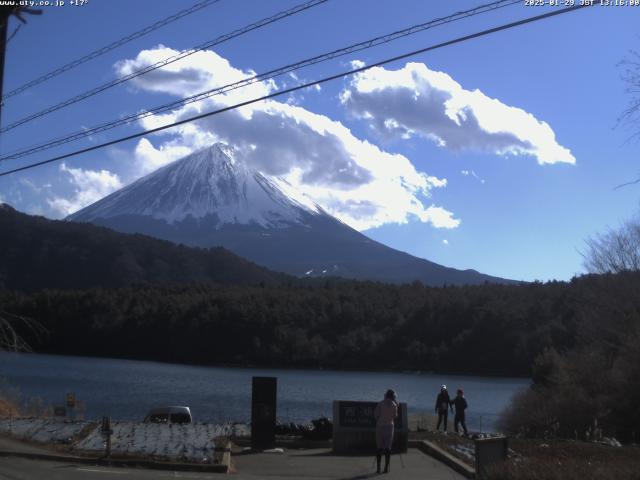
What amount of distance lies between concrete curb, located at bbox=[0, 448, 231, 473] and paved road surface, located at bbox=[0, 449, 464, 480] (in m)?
0.20

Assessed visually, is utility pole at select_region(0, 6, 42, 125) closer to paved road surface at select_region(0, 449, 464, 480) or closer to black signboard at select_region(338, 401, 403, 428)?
paved road surface at select_region(0, 449, 464, 480)

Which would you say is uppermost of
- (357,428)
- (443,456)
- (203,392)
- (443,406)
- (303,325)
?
(303,325)

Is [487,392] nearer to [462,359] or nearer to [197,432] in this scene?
[462,359]

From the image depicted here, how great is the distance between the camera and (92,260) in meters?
155

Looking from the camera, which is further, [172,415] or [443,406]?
[172,415]

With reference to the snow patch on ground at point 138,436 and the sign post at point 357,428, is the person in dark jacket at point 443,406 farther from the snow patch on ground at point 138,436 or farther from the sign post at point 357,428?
the sign post at point 357,428

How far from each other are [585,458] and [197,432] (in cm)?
834

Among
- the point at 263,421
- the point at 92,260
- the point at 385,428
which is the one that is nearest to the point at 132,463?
the point at 263,421

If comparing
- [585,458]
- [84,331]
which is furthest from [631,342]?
[84,331]

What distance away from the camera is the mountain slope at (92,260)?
150 meters

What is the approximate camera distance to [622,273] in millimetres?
36875

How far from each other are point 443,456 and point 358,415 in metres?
1.84

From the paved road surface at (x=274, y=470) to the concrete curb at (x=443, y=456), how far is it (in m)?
0.14

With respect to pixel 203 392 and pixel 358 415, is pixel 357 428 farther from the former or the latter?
pixel 203 392
